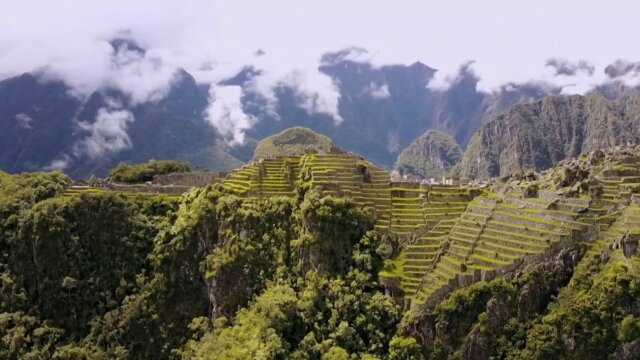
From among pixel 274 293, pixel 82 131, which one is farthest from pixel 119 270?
pixel 82 131

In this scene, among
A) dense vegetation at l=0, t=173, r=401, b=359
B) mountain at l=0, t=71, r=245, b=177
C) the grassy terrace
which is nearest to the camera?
the grassy terrace

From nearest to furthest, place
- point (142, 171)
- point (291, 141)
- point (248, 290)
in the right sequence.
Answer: point (248, 290), point (142, 171), point (291, 141)

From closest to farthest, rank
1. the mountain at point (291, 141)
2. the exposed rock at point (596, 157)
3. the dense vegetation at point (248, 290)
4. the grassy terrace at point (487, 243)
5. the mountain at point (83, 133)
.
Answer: the dense vegetation at point (248, 290)
the grassy terrace at point (487, 243)
the exposed rock at point (596, 157)
the mountain at point (291, 141)
the mountain at point (83, 133)

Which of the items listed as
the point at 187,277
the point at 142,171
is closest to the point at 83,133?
the point at 142,171

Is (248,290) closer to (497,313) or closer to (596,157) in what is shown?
(497,313)

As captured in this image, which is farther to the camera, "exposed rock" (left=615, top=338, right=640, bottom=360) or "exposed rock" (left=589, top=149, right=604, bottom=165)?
"exposed rock" (left=589, top=149, right=604, bottom=165)

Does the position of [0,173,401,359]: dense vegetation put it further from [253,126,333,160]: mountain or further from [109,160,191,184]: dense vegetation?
[253,126,333,160]: mountain

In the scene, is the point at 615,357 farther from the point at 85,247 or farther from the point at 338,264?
the point at 85,247

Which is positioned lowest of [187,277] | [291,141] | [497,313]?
[497,313]

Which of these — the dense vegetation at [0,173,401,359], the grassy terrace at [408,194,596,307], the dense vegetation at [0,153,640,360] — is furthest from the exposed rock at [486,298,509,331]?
the dense vegetation at [0,173,401,359]

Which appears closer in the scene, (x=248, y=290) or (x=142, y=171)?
(x=248, y=290)

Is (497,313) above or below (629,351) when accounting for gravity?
above

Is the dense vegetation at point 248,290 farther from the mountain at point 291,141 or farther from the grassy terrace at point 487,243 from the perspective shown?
the mountain at point 291,141

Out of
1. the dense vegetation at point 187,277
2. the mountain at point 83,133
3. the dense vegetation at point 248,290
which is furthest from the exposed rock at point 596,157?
the mountain at point 83,133
